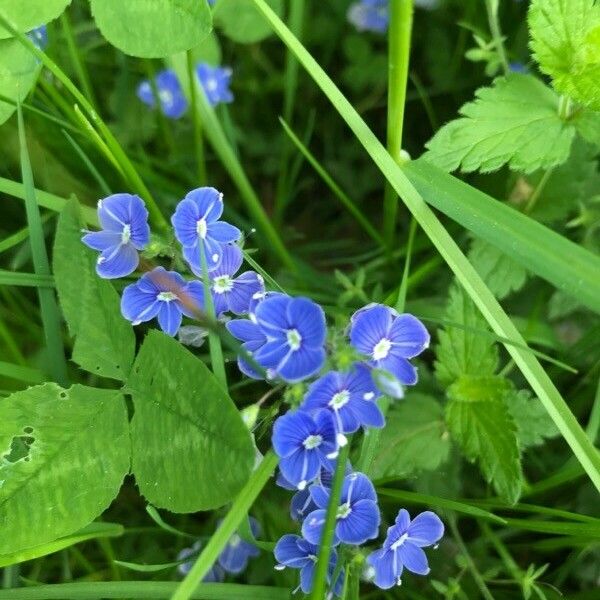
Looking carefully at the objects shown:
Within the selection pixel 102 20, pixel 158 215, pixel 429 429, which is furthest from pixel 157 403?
pixel 102 20

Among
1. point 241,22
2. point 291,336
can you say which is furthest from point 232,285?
point 241,22

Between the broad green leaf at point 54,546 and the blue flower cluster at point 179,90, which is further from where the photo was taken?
the blue flower cluster at point 179,90

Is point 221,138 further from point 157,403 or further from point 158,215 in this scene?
point 157,403

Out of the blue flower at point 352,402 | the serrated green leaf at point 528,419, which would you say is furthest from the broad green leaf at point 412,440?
the blue flower at point 352,402

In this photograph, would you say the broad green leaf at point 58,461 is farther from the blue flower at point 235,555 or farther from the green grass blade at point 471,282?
the green grass blade at point 471,282

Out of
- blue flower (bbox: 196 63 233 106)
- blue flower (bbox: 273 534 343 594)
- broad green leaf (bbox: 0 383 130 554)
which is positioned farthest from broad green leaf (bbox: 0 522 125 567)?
blue flower (bbox: 196 63 233 106)

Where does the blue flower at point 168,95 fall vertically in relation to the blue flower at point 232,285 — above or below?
below
